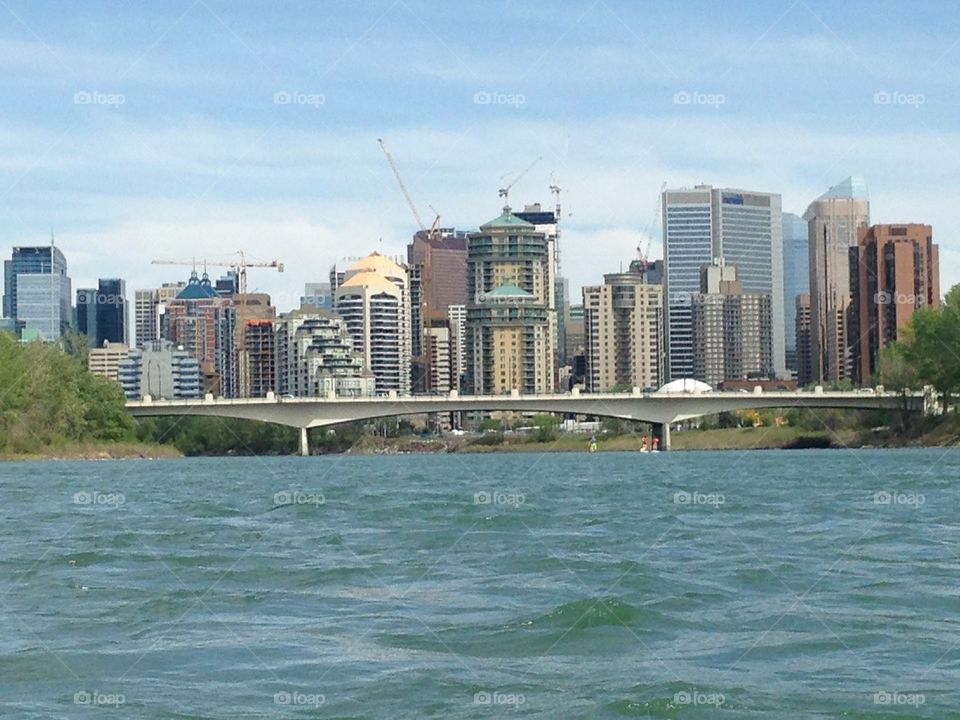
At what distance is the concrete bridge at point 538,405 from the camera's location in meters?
133

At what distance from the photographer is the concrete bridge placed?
435ft

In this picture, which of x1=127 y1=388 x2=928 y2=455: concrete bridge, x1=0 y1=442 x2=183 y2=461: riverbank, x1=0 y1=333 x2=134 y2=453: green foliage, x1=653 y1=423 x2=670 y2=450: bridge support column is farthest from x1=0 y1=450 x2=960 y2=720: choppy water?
x1=653 y1=423 x2=670 y2=450: bridge support column

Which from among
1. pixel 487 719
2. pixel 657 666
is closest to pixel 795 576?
pixel 657 666

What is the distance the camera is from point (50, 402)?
423ft

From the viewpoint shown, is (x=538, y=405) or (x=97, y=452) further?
(x=538, y=405)

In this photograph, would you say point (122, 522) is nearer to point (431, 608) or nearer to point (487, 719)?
point (431, 608)

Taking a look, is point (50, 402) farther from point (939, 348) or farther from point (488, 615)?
point (488, 615)

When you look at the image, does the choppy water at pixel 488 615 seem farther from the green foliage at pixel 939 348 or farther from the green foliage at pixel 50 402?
the green foliage at pixel 50 402

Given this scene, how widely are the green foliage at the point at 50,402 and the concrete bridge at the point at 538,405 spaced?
8.67ft

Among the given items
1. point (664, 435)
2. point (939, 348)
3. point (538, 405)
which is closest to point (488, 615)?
point (939, 348)

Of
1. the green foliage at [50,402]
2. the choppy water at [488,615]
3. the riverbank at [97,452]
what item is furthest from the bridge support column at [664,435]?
the choppy water at [488,615]

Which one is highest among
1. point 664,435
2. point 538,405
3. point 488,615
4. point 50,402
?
point 50,402

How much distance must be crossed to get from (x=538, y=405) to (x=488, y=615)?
112m

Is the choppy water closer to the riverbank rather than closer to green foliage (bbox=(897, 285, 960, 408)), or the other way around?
the riverbank
